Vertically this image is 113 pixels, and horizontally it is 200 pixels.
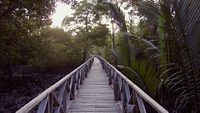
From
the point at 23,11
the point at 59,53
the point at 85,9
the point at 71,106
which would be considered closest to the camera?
the point at 71,106

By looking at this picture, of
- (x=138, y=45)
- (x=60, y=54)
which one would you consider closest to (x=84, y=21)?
(x=60, y=54)

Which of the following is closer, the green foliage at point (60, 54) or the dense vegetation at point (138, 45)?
the dense vegetation at point (138, 45)

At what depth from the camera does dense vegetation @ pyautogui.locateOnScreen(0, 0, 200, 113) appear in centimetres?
441

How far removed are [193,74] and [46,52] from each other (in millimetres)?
16486

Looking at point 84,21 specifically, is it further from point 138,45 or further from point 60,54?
point 138,45

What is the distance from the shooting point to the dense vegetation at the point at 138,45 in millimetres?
4414

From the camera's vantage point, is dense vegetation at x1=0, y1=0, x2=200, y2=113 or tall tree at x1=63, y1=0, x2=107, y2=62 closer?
dense vegetation at x1=0, y1=0, x2=200, y2=113

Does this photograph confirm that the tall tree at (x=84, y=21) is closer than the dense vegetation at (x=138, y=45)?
No

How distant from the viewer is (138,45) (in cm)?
871

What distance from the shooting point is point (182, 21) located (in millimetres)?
4395

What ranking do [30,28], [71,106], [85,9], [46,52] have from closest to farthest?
1. [71,106]
2. [30,28]
3. [46,52]
4. [85,9]

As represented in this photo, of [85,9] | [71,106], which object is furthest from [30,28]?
[85,9]

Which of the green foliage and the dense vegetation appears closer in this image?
the dense vegetation

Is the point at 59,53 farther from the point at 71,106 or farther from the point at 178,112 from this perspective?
the point at 178,112
